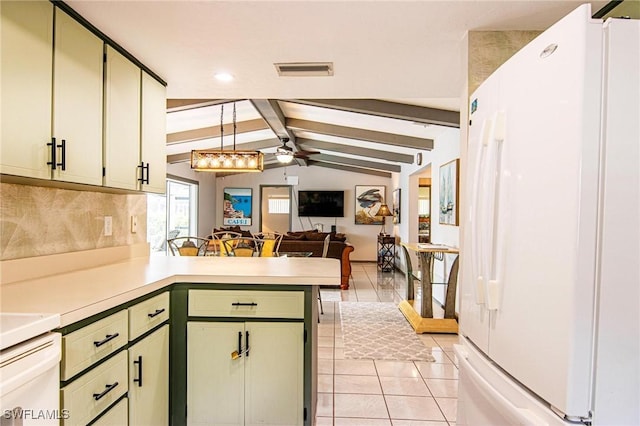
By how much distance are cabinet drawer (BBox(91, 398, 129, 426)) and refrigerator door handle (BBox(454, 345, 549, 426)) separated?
1414 millimetres

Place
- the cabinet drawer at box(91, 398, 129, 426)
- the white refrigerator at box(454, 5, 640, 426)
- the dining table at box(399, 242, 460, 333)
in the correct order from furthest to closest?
1. the dining table at box(399, 242, 460, 333)
2. the cabinet drawer at box(91, 398, 129, 426)
3. the white refrigerator at box(454, 5, 640, 426)

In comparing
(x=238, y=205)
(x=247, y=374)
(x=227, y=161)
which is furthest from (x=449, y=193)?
(x=238, y=205)

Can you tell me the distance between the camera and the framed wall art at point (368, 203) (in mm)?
10250

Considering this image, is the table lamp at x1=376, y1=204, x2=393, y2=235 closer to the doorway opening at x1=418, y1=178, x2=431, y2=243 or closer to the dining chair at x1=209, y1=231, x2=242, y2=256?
the doorway opening at x1=418, y1=178, x2=431, y2=243

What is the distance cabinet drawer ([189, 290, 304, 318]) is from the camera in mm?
2006

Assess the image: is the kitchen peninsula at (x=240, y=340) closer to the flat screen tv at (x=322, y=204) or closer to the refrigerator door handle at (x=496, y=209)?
the refrigerator door handle at (x=496, y=209)

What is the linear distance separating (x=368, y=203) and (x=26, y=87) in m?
9.16

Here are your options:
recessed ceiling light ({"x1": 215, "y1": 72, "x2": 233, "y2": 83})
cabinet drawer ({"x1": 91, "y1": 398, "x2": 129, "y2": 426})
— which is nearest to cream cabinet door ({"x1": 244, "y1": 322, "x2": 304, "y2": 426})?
cabinet drawer ({"x1": 91, "y1": 398, "x2": 129, "y2": 426})

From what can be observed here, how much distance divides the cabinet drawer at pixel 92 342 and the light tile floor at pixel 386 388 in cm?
136

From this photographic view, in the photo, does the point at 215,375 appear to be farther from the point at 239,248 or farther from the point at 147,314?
the point at 239,248

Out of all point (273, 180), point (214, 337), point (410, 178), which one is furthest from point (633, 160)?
point (273, 180)

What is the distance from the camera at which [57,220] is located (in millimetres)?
2053

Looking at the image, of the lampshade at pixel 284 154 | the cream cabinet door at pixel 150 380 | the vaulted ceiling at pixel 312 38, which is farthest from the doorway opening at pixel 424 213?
the cream cabinet door at pixel 150 380

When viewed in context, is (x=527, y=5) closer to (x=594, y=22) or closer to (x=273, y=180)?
(x=594, y=22)
